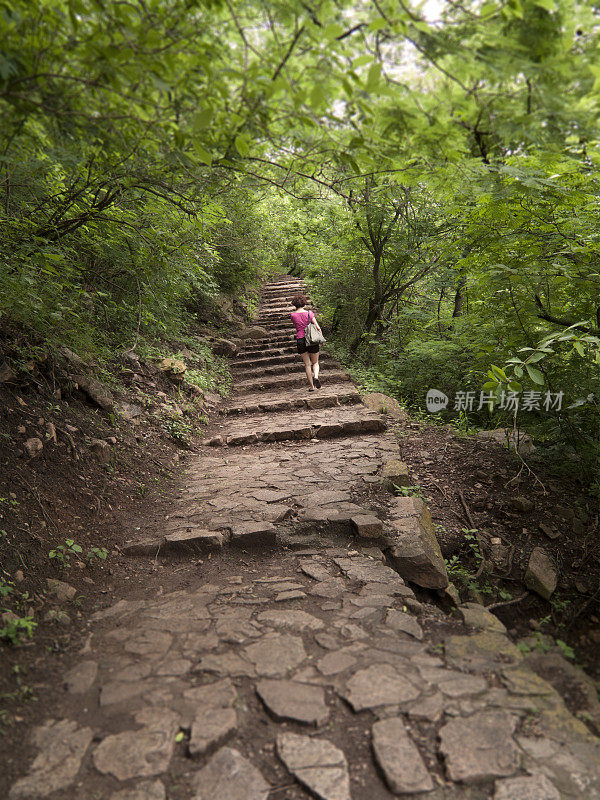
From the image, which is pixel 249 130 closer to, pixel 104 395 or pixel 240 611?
pixel 240 611

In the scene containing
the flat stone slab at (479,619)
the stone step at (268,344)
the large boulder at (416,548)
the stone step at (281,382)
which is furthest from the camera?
the stone step at (268,344)

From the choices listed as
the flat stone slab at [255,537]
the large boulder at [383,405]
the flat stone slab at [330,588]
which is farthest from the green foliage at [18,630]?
the large boulder at [383,405]

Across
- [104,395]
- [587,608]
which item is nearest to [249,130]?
[104,395]

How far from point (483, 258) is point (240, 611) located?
390cm

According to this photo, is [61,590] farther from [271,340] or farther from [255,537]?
[271,340]

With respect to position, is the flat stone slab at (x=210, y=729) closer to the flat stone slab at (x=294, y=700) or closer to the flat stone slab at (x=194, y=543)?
the flat stone slab at (x=294, y=700)

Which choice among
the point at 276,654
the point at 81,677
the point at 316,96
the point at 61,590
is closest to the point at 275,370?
the point at 61,590

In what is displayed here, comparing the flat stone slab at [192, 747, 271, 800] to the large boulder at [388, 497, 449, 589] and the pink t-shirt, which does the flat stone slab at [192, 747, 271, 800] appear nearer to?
the large boulder at [388, 497, 449, 589]

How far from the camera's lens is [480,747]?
1845 mm

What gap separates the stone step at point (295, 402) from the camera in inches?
312

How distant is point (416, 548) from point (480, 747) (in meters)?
1.65

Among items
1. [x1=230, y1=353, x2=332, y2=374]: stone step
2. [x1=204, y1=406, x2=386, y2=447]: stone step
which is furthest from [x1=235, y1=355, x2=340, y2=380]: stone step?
[x1=204, y1=406, x2=386, y2=447]: stone step

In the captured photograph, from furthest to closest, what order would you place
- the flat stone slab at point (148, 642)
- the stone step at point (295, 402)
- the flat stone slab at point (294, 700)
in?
1. the stone step at point (295, 402)
2. the flat stone slab at point (148, 642)
3. the flat stone slab at point (294, 700)

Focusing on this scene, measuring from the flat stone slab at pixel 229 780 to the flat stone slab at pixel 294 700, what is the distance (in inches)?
10.5
